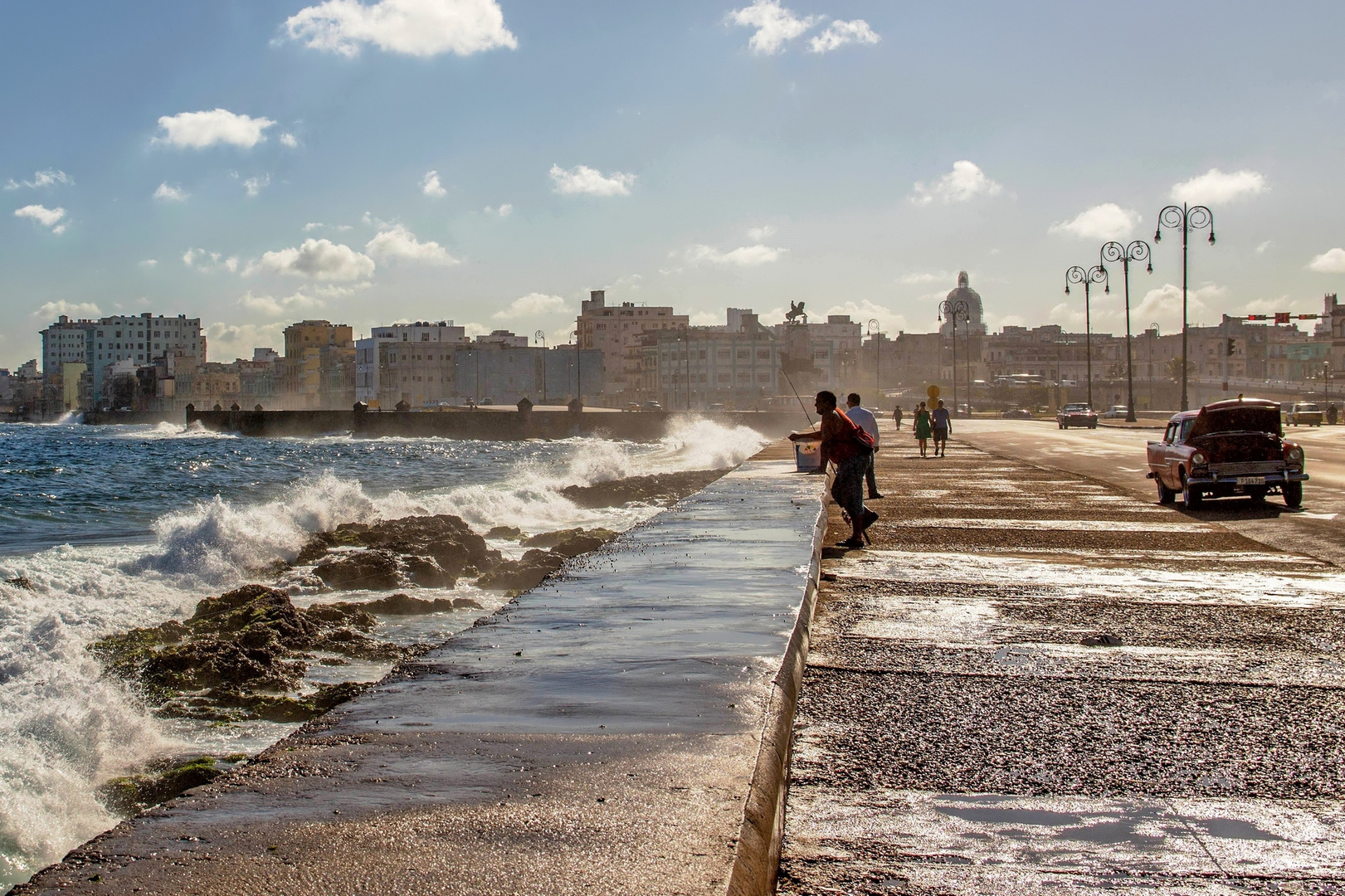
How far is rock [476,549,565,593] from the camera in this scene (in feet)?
55.4

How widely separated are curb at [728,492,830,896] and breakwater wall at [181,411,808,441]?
6387cm

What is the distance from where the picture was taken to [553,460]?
197 feet

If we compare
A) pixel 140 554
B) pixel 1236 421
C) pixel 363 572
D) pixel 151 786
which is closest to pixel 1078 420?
pixel 1236 421

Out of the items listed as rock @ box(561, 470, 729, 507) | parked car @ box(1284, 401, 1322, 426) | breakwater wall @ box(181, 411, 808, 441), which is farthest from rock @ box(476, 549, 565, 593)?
parked car @ box(1284, 401, 1322, 426)

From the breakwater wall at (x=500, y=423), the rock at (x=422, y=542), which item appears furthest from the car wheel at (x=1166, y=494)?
the breakwater wall at (x=500, y=423)

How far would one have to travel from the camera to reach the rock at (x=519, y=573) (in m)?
A: 16.9

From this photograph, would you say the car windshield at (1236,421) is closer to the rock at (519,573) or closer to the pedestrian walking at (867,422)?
the pedestrian walking at (867,422)

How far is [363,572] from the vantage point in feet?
56.0

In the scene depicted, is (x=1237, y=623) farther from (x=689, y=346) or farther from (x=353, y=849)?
(x=689, y=346)

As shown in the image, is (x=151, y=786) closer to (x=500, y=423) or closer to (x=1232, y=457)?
(x=1232, y=457)

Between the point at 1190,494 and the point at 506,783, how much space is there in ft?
48.1

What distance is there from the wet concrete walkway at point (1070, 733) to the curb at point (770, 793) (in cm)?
14

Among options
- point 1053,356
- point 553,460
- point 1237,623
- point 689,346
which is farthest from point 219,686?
point 1053,356

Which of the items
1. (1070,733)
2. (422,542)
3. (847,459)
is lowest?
(422,542)
